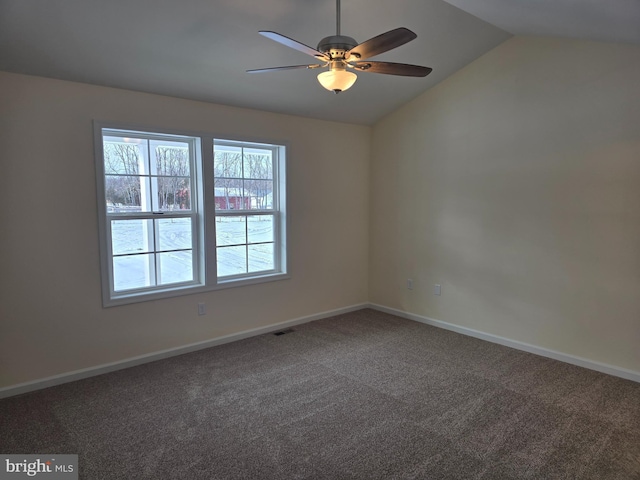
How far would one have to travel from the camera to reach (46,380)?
10.00 ft

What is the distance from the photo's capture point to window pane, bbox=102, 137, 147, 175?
11.0 ft

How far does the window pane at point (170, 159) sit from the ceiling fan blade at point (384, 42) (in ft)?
7.11

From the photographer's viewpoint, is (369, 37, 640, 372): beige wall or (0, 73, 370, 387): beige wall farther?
(369, 37, 640, 372): beige wall

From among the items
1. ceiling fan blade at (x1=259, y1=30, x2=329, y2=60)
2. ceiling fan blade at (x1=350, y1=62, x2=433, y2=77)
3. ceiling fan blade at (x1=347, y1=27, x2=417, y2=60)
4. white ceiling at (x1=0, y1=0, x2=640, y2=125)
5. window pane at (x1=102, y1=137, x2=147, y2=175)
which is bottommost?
window pane at (x1=102, y1=137, x2=147, y2=175)

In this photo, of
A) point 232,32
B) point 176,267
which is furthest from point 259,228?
point 232,32

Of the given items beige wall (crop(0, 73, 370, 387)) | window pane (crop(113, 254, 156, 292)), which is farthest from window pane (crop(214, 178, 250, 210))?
window pane (crop(113, 254, 156, 292))

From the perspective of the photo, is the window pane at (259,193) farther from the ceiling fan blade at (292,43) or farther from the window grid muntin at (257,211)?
the ceiling fan blade at (292,43)

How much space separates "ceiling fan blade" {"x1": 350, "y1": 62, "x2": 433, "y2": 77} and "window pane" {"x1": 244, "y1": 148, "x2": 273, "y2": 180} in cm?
209

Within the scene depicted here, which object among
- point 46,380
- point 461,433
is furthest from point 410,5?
point 46,380

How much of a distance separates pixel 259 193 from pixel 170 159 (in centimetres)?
100

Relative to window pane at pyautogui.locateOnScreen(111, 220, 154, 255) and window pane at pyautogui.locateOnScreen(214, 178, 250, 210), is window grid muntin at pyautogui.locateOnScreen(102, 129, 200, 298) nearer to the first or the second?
window pane at pyautogui.locateOnScreen(111, 220, 154, 255)

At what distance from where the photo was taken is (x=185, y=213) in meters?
3.78

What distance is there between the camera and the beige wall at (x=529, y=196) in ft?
10.4

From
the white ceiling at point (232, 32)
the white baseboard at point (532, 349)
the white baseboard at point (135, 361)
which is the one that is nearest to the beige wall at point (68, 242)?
the white baseboard at point (135, 361)
